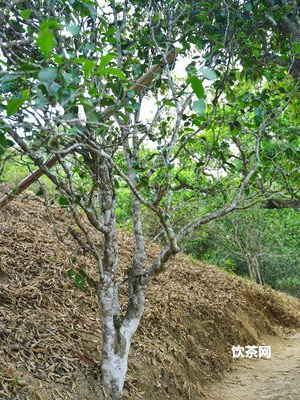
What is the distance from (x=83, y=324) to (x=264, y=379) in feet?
8.93

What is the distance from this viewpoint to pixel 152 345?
4.33 meters

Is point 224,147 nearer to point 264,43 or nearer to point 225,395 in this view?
point 264,43

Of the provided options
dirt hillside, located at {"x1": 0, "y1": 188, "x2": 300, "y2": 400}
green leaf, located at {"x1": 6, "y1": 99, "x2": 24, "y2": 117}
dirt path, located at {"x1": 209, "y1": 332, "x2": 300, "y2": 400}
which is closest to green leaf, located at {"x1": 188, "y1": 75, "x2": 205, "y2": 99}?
green leaf, located at {"x1": 6, "y1": 99, "x2": 24, "y2": 117}

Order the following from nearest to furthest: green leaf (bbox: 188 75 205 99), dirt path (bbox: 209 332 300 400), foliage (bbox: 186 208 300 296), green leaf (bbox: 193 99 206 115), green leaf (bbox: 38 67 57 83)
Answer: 1. green leaf (bbox: 38 67 57 83)
2. green leaf (bbox: 188 75 205 99)
3. green leaf (bbox: 193 99 206 115)
4. dirt path (bbox: 209 332 300 400)
5. foliage (bbox: 186 208 300 296)

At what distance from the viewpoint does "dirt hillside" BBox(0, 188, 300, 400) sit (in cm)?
315

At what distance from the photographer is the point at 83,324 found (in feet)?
13.0

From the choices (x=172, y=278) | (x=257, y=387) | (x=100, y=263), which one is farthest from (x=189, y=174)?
(x=100, y=263)

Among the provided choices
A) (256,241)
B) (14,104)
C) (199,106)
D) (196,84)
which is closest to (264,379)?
(199,106)

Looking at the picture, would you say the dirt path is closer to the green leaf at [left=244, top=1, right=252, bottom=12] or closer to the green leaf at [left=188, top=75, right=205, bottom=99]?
the green leaf at [left=244, top=1, right=252, bottom=12]

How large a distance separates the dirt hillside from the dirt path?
18cm

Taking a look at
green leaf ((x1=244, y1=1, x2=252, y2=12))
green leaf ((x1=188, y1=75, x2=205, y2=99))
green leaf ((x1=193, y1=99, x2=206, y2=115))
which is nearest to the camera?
green leaf ((x1=188, y1=75, x2=205, y2=99))

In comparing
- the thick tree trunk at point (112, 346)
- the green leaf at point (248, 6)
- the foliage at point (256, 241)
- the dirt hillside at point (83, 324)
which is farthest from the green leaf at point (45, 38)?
the foliage at point (256, 241)

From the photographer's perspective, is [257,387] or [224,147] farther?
[257,387]

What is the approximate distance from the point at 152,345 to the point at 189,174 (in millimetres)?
6159
